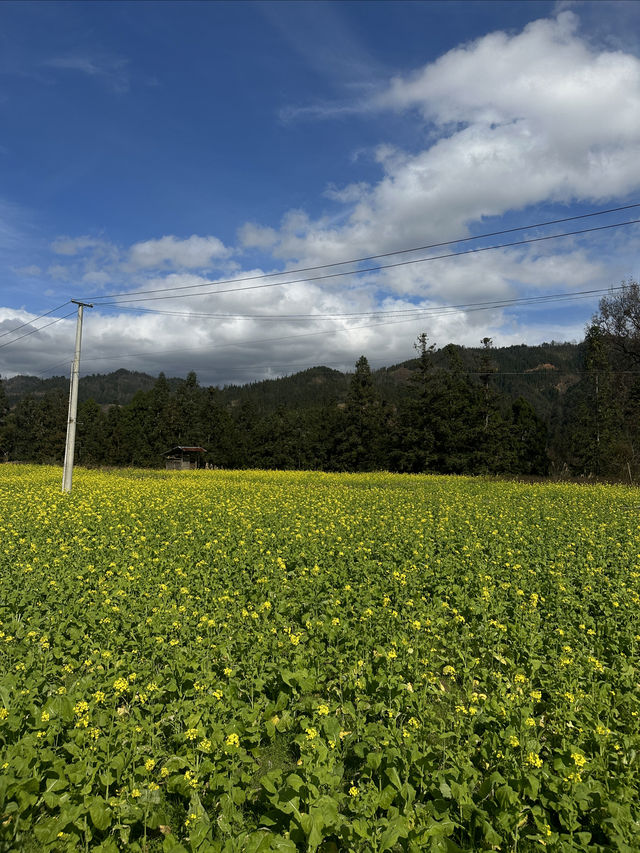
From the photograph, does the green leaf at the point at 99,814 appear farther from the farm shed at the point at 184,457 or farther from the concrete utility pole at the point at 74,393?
the farm shed at the point at 184,457

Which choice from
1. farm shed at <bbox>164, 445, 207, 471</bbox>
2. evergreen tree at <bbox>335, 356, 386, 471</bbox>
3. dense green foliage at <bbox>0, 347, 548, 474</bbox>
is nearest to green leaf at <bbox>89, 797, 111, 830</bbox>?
dense green foliage at <bbox>0, 347, 548, 474</bbox>

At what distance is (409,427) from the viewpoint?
47125 mm

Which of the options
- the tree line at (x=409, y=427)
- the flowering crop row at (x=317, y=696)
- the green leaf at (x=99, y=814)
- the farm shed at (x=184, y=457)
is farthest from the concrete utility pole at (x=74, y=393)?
the farm shed at (x=184, y=457)

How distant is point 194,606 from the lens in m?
6.61

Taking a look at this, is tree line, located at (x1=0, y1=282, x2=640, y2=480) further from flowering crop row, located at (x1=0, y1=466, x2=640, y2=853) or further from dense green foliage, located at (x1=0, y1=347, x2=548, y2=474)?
flowering crop row, located at (x1=0, y1=466, x2=640, y2=853)

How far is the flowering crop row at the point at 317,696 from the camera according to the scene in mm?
3082

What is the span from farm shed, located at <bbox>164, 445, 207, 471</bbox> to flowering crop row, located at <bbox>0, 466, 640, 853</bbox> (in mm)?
53378

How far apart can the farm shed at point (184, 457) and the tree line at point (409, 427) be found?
4.30 ft

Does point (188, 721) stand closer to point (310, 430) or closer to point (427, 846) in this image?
point (427, 846)

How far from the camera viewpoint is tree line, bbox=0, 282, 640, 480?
41.5 m

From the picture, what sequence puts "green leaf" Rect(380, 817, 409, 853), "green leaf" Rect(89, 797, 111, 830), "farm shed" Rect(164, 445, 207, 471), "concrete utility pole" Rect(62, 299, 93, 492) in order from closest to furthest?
"green leaf" Rect(380, 817, 409, 853)
"green leaf" Rect(89, 797, 111, 830)
"concrete utility pole" Rect(62, 299, 93, 492)
"farm shed" Rect(164, 445, 207, 471)

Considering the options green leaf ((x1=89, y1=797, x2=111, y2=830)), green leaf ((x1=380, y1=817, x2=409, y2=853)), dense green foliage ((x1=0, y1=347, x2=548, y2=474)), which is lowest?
green leaf ((x1=89, y1=797, x2=111, y2=830))

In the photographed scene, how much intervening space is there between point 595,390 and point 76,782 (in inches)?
1853

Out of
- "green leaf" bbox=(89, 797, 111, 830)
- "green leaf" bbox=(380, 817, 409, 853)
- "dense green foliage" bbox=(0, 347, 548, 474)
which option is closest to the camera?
"green leaf" bbox=(380, 817, 409, 853)
